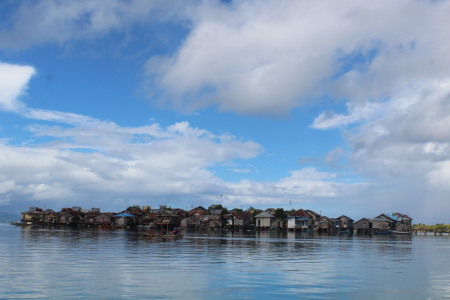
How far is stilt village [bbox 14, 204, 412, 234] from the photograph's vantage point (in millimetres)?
129875

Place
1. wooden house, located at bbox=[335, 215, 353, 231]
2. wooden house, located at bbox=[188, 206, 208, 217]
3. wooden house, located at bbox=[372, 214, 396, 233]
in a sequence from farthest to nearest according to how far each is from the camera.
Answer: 1. wooden house, located at bbox=[188, 206, 208, 217]
2. wooden house, located at bbox=[335, 215, 353, 231]
3. wooden house, located at bbox=[372, 214, 396, 233]

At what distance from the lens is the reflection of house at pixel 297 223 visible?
424 feet

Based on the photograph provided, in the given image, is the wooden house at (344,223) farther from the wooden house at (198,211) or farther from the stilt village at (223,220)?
the wooden house at (198,211)

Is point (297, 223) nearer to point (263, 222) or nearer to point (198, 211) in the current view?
point (263, 222)

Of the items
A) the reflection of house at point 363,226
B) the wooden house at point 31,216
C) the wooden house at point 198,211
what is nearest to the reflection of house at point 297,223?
the reflection of house at point 363,226

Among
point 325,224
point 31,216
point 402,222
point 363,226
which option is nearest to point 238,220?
point 325,224

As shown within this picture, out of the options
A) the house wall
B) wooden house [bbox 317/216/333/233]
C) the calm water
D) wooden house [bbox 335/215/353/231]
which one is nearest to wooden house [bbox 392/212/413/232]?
wooden house [bbox 335/215/353/231]

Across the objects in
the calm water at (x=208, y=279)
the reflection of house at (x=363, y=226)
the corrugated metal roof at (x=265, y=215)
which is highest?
the calm water at (x=208, y=279)

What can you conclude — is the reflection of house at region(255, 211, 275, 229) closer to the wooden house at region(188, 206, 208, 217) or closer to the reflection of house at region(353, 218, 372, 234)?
the wooden house at region(188, 206, 208, 217)

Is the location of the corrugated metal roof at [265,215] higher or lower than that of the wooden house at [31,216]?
higher

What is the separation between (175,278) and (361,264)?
17.1 metres

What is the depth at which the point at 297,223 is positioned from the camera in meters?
130

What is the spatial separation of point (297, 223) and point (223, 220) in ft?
82.8

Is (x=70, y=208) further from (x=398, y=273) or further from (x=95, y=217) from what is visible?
(x=398, y=273)
